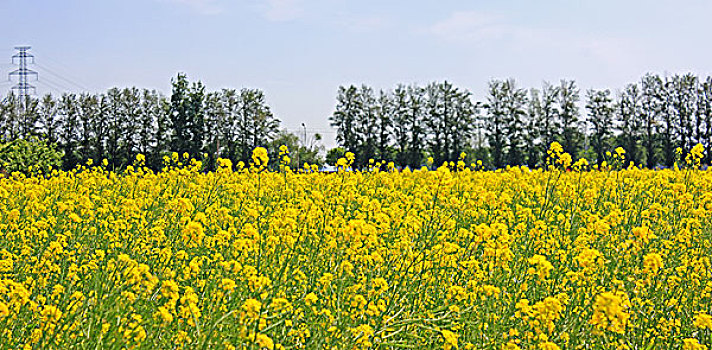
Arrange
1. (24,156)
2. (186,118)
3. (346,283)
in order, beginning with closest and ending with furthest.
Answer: (346,283)
(24,156)
(186,118)

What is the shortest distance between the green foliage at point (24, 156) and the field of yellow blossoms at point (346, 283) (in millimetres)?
8387

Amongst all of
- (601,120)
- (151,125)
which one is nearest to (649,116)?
(601,120)

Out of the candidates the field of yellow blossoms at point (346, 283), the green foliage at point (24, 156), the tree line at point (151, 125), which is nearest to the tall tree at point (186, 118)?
the tree line at point (151, 125)

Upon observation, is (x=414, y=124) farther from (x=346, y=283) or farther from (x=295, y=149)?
(x=346, y=283)

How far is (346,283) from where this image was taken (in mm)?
4762

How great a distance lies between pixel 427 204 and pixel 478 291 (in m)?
3.13

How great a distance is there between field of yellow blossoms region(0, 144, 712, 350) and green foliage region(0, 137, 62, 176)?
27.5ft

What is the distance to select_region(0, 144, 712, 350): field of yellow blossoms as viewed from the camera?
3.49 meters

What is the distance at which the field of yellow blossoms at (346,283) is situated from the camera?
3494mm

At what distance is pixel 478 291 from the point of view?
4516 millimetres

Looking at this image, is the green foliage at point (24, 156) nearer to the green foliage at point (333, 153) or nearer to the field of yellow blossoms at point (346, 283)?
the field of yellow blossoms at point (346, 283)

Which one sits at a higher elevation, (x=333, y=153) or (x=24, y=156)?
(x=333, y=153)

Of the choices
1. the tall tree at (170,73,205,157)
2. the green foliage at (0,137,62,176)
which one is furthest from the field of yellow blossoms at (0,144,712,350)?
the tall tree at (170,73,205,157)

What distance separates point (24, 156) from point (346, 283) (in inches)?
556
